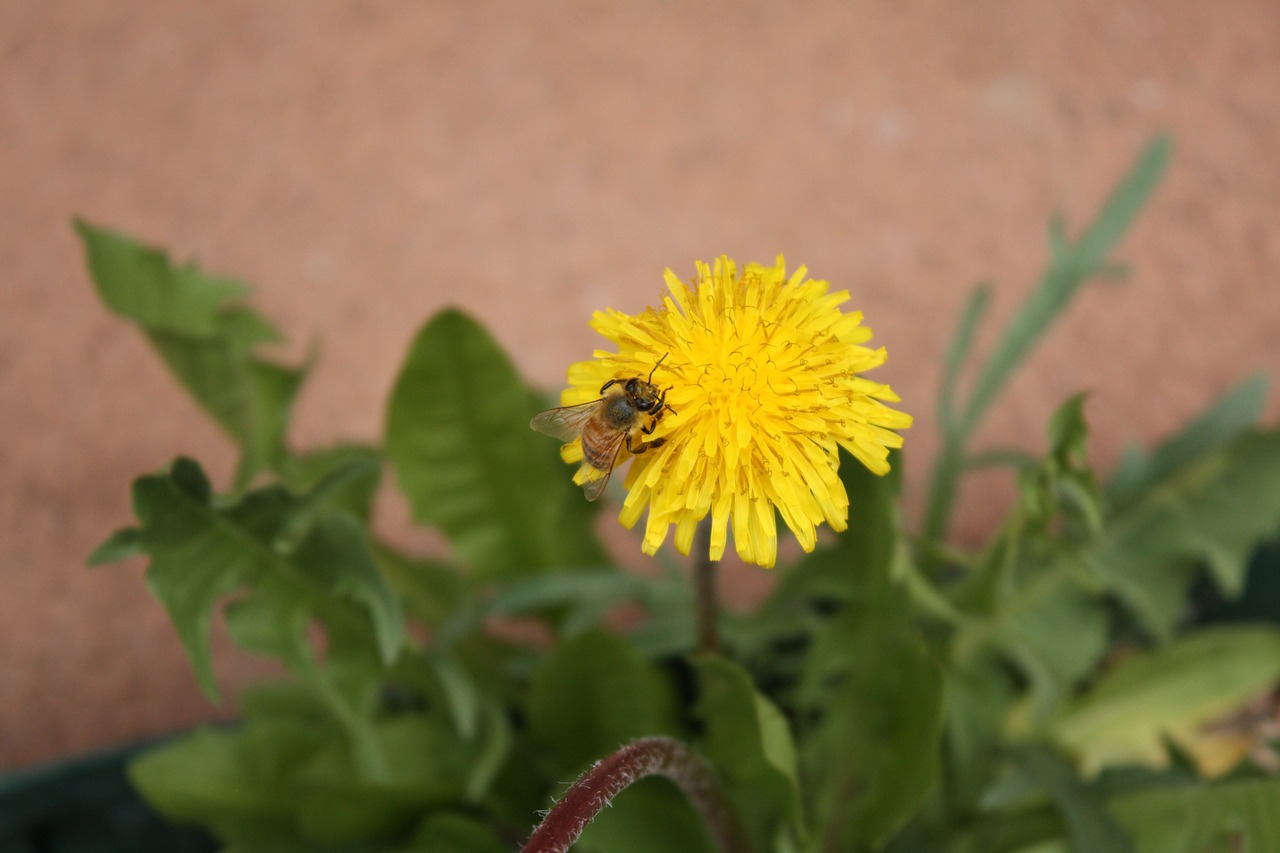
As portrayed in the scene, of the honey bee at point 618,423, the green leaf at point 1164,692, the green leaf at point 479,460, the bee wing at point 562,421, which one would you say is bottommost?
the green leaf at point 1164,692

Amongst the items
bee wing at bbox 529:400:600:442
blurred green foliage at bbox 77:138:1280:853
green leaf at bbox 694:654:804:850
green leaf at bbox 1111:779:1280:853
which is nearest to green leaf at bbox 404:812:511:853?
blurred green foliage at bbox 77:138:1280:853

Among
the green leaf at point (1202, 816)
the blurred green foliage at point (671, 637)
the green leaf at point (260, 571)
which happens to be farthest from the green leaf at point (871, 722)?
the green leaf at point (260, 571)

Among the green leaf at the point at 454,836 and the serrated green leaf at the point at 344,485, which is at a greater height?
the serrated green leaf at the point at 344,485

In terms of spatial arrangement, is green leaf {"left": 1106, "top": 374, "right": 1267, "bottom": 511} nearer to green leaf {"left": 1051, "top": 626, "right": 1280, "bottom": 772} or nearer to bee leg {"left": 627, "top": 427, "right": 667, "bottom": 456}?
green leaf {"left": 1051, "top": 626, "right": 1280, "bottom": 772}

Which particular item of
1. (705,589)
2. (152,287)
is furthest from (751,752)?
(152,287)

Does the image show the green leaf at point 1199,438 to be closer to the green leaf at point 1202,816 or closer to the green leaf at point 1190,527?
the green leaf at point 1190,527

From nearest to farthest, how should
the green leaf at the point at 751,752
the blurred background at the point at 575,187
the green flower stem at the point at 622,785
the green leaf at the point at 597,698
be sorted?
the green flower stem at the point at 622,785 → the green leaf at the point at 751,752 → the green leaf at the point at 597,698 → the blurred background at the point at 575,187
